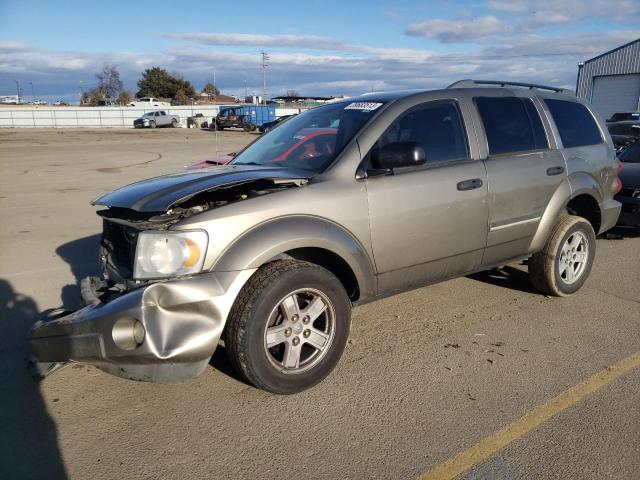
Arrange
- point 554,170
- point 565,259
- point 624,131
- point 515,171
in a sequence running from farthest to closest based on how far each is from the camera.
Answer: point 624,131 < point 565,259 < point 554,170 < point 515,171

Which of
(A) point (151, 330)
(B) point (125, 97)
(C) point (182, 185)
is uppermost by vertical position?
(B) point (125, 97)

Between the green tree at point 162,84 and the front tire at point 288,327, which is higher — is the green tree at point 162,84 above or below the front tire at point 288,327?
above

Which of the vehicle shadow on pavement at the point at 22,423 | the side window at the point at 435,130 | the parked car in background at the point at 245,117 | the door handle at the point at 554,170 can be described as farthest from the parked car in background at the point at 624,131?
the parked car in background at the point at 245,117

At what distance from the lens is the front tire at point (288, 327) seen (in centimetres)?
321

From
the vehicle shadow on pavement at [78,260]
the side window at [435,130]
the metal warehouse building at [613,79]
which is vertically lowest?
the vehicle shadow on pavement at [78,260]

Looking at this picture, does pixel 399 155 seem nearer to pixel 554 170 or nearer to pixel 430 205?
pixel 430 205

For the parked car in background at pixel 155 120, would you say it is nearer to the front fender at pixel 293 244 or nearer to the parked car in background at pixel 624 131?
the parked car in background at pixel 624 131

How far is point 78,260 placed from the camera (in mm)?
6465

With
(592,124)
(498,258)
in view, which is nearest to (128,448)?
(498,258)

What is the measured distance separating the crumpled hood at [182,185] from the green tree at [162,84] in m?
99.1

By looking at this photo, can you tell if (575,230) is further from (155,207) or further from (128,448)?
(128,448)

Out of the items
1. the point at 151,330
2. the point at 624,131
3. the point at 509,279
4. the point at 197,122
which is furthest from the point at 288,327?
the point at 197,122

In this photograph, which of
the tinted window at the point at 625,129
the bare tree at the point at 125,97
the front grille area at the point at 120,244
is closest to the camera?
the front grille area at the point at 120,244

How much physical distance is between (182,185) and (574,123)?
3.94 m
